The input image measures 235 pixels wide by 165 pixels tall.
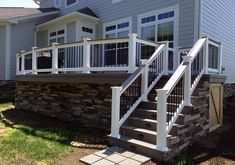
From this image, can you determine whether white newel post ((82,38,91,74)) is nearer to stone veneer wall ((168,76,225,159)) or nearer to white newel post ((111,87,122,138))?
white newel post ((111,87,122,138))

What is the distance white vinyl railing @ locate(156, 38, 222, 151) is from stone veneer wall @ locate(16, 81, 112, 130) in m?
2.09

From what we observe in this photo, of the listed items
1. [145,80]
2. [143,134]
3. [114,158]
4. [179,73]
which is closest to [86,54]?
[145,80]

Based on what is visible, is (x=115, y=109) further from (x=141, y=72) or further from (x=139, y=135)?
(x=141, y=72)

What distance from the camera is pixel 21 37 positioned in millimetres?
16266

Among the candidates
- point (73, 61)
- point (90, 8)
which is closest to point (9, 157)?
point (73, 61)

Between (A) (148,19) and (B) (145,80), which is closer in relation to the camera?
(B) (145,80)

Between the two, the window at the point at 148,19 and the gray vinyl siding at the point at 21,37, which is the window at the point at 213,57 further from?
the gray vinyl siding at the point at 21,37

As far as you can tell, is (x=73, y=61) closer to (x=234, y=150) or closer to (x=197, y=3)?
(x=197, y=3)

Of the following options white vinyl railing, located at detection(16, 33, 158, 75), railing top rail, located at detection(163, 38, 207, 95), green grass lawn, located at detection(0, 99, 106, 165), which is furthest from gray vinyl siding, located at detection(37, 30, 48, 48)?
railing top rail, located at detection(163, 38, 207, 95)

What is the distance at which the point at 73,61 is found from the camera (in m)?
9.98

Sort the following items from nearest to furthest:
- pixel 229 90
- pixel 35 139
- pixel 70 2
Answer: pixel 35 139 → pixel 229 90 → pixel 70 2

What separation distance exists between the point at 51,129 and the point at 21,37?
31.5 feet

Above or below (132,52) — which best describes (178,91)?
below

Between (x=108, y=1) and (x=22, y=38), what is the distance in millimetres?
5870
